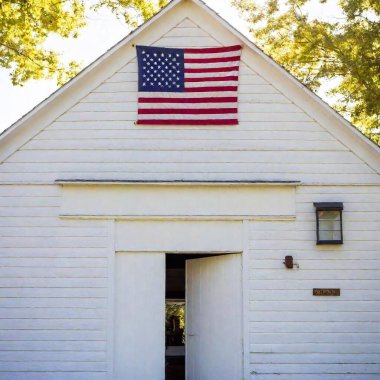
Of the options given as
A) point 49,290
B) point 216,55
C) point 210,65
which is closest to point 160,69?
point 210,65

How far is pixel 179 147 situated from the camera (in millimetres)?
11836

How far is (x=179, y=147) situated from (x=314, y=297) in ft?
11.2

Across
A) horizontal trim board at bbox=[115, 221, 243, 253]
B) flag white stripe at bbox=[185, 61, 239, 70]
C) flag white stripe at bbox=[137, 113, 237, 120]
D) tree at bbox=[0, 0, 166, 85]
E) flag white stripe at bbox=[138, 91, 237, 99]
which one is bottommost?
horizontal trim board at bbox=[115, 221, 243, 253]

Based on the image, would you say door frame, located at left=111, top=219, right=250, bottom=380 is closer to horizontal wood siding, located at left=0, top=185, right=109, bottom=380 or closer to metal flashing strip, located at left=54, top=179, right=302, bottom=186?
horizontal wood siding, located at left=0, top=185, right=109, bottom=380

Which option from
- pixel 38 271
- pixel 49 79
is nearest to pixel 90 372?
pixel 38 271

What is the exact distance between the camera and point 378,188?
1181 cm

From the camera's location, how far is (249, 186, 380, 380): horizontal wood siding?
11414mm

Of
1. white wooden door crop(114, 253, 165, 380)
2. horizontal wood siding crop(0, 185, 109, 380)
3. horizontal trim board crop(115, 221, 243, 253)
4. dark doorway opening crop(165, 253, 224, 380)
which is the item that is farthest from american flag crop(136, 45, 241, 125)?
dark doorway opening crop(165, 253, 224, 380)

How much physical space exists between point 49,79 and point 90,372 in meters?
13.0

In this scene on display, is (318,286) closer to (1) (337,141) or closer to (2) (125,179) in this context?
(1) (337,141)

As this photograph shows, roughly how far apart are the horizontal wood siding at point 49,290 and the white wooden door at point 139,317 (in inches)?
11.2

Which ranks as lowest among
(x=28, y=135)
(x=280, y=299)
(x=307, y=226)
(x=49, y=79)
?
(x=280, y=299)

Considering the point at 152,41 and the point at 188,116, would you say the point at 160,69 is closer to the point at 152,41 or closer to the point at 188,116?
the point at 152,41

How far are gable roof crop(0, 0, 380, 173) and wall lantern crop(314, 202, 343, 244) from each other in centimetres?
104
